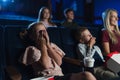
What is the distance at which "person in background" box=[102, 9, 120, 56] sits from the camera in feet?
9.39

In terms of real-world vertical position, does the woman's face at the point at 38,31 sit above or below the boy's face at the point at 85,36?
above

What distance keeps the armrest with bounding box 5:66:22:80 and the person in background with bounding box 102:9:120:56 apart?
3.30 ft

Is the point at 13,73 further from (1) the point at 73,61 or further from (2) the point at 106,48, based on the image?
(2) the point at 106,48

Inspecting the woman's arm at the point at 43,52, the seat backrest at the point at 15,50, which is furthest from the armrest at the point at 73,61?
the seat backrest at the point at 15,50

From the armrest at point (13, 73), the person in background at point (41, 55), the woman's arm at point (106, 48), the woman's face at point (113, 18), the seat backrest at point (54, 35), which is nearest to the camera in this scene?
the armrest at point (13, 73)

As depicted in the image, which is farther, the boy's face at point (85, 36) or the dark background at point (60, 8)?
the dark background at point (60, 8)

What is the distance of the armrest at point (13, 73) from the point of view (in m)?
2.13

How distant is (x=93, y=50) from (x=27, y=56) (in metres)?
0.68

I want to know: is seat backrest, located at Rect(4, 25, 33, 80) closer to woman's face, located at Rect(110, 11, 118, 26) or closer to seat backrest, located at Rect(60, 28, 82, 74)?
seat backrest, located at Rect(60, 28, 82, 74)

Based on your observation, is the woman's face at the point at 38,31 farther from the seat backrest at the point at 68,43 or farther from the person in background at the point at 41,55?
the seat backrest at the point at 68,43

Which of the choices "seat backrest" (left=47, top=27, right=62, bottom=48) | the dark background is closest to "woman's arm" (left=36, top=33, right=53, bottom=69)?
"seat backrest" (left=47, top=27, right=62, bottom=48)

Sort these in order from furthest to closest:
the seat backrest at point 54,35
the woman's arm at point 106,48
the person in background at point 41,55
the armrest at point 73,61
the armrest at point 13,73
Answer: the woman's arm at point 106,48 → the seat backrest at point 54,35 → the armrest at point 73,61 → the person in background at point 41,55 → the armrest at point 13,73

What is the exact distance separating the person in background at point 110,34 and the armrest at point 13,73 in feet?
3.30

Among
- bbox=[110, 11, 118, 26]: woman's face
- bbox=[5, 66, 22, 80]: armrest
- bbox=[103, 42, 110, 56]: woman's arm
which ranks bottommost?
bbox=[5, 66, 22, 80]: armrest
